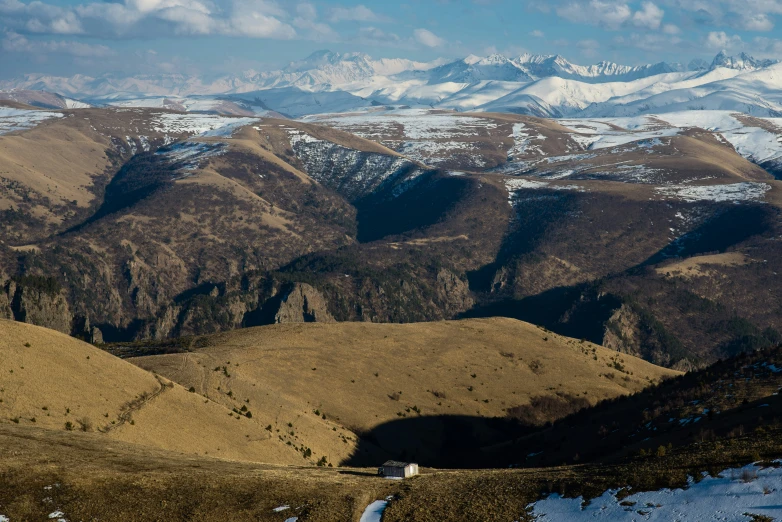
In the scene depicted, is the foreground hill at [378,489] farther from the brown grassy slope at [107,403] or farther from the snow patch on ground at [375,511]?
the brown grassy slope at [107,403]

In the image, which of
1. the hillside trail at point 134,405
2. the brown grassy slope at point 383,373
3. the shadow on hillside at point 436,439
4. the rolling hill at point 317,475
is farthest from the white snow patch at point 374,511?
the shadow on hillside at point 436,439

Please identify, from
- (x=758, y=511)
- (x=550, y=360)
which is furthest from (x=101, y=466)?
(x=550, y=360)

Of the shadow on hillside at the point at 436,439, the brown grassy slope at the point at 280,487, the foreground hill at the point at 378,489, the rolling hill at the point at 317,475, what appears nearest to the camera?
the foreground hill at the point at 378,489

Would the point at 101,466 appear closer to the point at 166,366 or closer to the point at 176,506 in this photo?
the point at 176,506

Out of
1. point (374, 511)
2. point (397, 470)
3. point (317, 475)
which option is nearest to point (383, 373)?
point (397, 470)

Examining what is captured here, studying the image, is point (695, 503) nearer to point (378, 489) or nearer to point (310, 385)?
point (378, 489)

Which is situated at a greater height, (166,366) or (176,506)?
(176,506)
